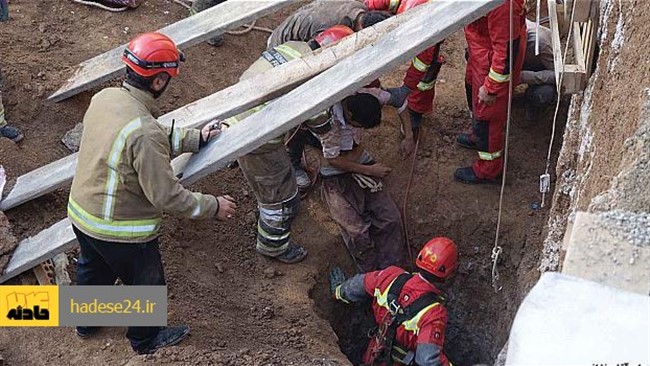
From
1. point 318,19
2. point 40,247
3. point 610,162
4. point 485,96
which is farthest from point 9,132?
point 610,162

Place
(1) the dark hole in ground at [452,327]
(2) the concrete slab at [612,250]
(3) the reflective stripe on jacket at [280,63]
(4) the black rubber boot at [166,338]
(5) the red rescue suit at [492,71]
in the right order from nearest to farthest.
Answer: (2) the concrete slab at [612,250] → (4) the black rubber boot at [166,338] → (3) the reflective stripe on jacket at [280,63] → (5) the red rescue suit at [492,71] → (1) the dark hole in ground at [452,327]

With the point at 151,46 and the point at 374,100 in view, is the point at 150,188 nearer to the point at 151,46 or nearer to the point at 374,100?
the point at 151,46

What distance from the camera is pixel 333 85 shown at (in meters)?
4.58

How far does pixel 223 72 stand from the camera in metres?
7.20

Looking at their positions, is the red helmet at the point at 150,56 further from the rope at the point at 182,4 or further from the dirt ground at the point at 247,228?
the rope at the point at 182,4

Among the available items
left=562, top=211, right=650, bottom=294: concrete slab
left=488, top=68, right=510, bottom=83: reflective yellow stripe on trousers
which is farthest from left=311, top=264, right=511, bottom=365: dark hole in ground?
left=562, top=211, right=650, bottom=294: concrete slab

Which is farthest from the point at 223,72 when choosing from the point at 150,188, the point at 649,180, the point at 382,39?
the point at 649,180

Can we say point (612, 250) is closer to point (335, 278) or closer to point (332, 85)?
point (332, 85)

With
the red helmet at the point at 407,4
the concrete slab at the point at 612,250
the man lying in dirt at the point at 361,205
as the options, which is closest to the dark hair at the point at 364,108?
the man lying in dirt at the point at 361,205

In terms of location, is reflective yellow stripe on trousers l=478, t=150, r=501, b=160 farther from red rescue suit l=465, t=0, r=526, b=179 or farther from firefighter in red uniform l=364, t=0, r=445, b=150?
firefighter in red uniform l=364, t=0, r=445, b=150

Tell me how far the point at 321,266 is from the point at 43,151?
227 centimetres

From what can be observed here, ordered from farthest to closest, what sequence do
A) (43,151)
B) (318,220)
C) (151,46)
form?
(318,220) < (43,151) < (151,46)

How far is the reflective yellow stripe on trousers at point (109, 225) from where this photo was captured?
14.3 feet

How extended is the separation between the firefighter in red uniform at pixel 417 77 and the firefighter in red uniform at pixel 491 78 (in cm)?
30
